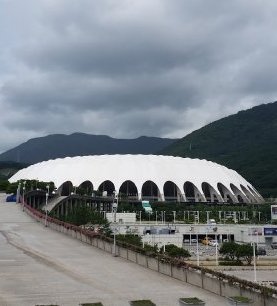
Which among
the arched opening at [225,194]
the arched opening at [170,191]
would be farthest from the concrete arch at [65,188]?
the arched opening at [225,194]

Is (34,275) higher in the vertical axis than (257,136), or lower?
lower

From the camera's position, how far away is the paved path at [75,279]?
50.2 feet

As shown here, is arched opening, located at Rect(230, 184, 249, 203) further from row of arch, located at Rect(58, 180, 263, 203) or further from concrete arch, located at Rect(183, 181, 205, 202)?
concrete arch, located at Rect(183, 181, 205, 202)

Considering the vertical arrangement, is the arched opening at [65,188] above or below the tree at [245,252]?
above

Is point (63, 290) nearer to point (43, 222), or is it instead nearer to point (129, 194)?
point (43, 222)

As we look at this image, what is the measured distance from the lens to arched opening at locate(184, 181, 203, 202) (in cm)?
8688

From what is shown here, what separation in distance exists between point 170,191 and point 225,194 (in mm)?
11105

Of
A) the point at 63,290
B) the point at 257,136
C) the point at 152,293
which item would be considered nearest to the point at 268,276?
the point at 152,293

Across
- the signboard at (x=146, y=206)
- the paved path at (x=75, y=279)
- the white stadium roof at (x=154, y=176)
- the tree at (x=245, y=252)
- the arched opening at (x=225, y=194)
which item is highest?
the white stadium roof at (x=154, y=176)

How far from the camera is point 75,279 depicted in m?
18.5

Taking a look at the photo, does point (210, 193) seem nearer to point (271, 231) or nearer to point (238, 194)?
point (238, 194)

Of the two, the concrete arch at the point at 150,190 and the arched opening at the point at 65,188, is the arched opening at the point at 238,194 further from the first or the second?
the arched opening at the point at 65,188

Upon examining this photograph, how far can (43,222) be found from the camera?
42.2m

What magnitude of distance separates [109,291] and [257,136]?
186 meters
